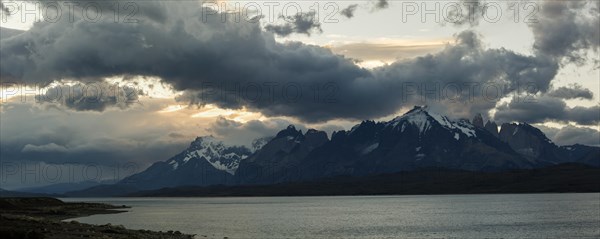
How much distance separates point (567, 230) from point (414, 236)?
34.4m

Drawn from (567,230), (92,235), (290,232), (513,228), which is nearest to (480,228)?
(513,228)

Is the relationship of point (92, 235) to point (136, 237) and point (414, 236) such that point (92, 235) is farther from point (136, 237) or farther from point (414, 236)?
point (414, 236)

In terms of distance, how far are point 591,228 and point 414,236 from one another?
41558 mm

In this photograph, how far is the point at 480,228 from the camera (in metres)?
142

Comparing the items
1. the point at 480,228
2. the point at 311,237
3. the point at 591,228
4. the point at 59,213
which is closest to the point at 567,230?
the point at 591,228

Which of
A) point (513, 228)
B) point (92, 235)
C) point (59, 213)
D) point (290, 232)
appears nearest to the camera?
point (92, 235)

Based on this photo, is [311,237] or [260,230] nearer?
[311,237]

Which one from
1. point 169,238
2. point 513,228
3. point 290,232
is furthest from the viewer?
point 513,228

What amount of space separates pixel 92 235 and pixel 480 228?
8804 centimetres

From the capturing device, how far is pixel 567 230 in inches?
5192

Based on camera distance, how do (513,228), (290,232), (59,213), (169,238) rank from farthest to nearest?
(59,213) < (513,228) < (290,232) < (169,238)

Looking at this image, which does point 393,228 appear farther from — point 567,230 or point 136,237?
point 136,237

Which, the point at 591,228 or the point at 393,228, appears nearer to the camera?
the point at 591,228

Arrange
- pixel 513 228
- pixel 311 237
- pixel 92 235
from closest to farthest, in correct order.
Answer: pixel 92 235
pixel 311 237
pixel 513 228
